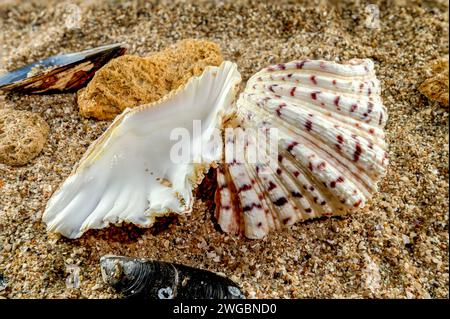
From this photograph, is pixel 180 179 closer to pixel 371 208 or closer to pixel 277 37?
pixel 371 208

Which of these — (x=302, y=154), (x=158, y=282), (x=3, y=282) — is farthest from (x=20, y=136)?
(x=302, y=154)

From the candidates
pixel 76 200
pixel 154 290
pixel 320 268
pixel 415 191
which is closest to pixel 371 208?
pixel 415 191

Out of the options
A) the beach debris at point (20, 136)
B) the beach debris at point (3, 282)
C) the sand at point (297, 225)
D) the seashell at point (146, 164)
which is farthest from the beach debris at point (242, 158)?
the beach debris at point (20, 136)

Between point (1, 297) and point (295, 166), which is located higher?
point (295, 166)

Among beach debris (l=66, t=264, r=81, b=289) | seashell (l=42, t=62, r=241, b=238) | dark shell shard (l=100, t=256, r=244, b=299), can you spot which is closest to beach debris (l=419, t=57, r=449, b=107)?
seashell (l=42, t=62, r=241, b=238)

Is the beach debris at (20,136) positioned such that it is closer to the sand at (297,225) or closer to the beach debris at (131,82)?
the sand at (297,225)
